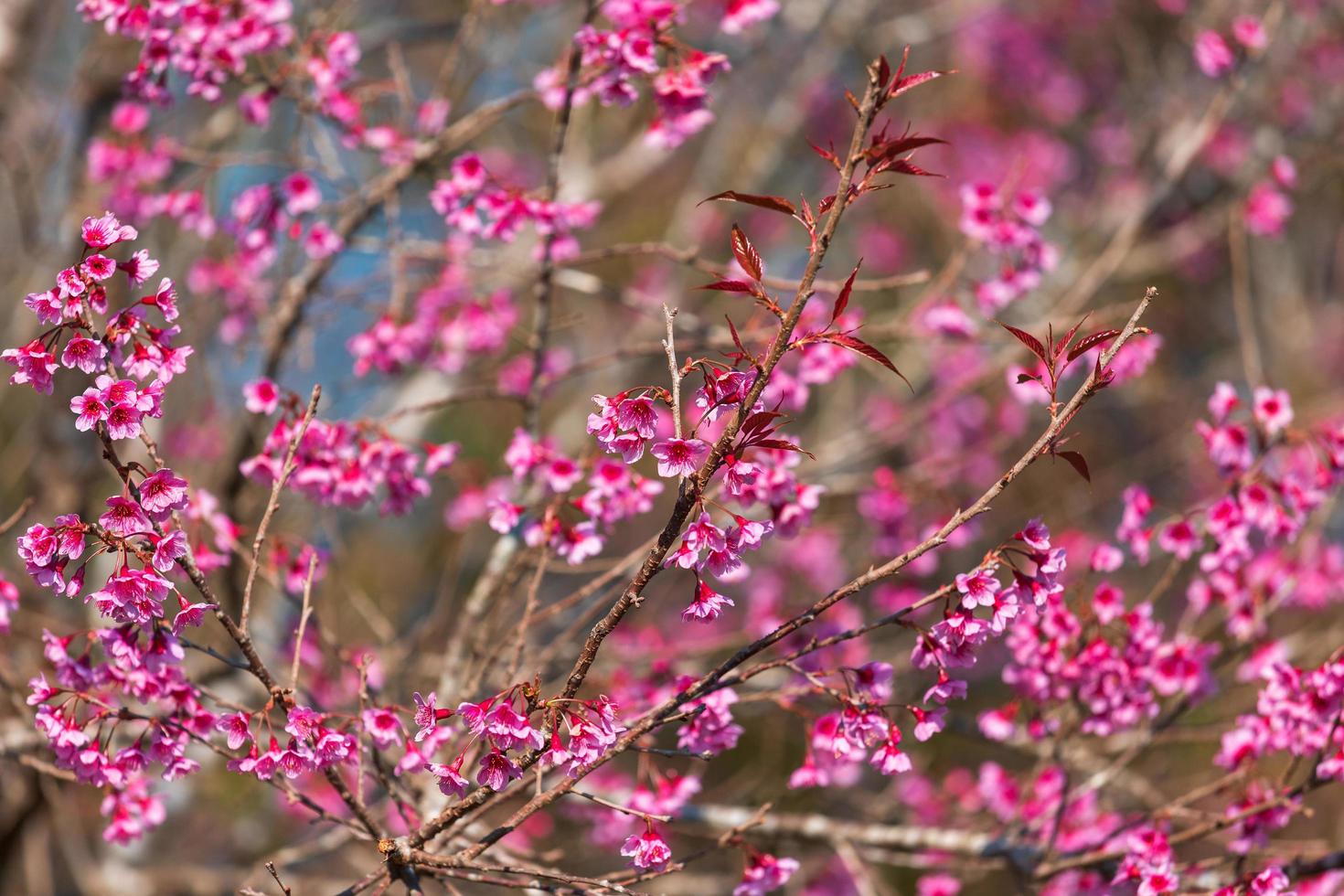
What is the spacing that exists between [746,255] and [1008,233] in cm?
200

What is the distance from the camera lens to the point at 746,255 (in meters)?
1.88

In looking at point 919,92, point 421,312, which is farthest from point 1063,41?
point 421,312

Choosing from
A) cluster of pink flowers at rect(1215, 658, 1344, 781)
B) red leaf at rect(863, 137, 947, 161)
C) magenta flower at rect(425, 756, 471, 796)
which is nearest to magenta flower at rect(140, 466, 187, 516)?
magenta flower at rect(425, 756, 471, 796)

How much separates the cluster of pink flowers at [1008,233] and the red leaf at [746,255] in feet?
6.21

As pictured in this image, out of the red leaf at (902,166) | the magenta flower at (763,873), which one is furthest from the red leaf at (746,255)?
the magenta flower at (763,873)

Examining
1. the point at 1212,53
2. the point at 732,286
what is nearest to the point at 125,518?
the point at 732,286

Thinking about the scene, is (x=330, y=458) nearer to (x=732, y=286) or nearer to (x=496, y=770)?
(x=496, y=770)

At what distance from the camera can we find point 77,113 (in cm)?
504

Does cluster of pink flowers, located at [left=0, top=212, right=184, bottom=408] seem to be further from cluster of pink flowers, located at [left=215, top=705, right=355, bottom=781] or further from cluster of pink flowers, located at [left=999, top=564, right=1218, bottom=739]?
cluster of pink flowers, located at [left=999, top=564, right=1218, bottom=739]

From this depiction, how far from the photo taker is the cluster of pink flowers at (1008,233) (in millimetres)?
3605

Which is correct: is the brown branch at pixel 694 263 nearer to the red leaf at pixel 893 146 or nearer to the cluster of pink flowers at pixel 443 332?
the cluster of pink flowers at pixel 443 332

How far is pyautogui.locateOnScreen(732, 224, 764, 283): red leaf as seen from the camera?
187 cm

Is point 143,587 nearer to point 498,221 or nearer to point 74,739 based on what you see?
point 74,739

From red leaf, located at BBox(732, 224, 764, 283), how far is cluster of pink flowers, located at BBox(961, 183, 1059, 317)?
1.89 metres
